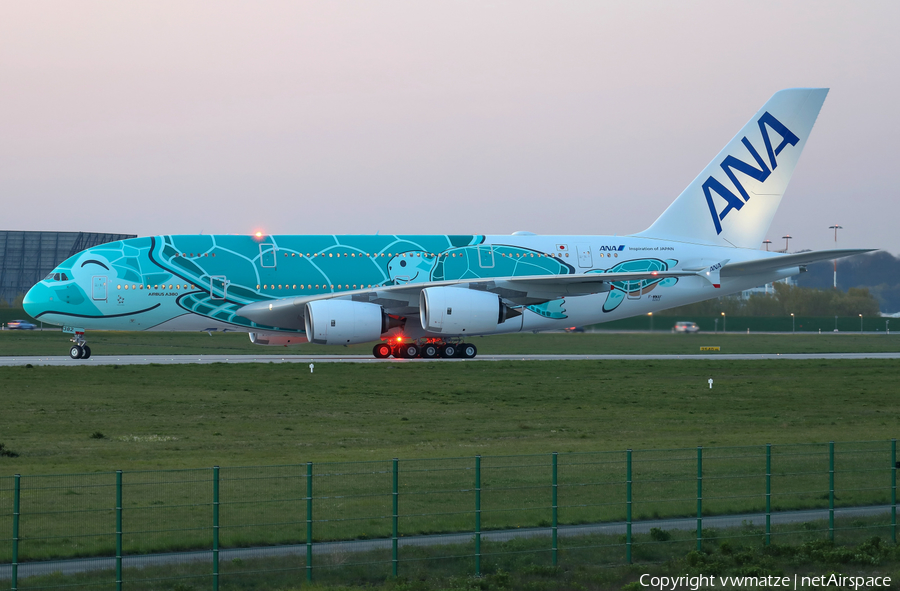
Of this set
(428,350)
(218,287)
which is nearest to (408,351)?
(428,350)

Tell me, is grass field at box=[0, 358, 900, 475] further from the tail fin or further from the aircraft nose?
the tail fin

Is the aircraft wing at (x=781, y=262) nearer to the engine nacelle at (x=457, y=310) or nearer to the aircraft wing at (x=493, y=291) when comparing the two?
the aircraft wing at (x=493, y=291)

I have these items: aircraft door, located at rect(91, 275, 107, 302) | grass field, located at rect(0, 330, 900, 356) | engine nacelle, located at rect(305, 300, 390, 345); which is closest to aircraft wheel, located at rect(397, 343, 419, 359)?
engine nacelle, located at rect(305, 300, 390, 345)

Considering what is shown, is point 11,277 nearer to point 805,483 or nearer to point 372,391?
point 372,391

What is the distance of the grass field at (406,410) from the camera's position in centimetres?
1991

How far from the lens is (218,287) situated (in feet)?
127

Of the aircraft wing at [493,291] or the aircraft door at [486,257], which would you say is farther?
the aircraft door at [486,257]

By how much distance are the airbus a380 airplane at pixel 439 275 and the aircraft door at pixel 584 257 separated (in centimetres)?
6

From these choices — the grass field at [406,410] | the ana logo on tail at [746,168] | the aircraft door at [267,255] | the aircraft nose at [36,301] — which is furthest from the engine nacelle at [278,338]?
the ana logo on tail at [746,168]

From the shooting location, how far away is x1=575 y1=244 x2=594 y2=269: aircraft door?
42344 millimetres

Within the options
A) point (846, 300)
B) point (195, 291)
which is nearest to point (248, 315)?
point (195, 291)

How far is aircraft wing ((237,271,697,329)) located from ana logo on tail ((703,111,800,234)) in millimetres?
7130

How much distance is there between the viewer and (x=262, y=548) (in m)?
12.5

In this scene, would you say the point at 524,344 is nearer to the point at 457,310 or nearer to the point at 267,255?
the point at 457,310
